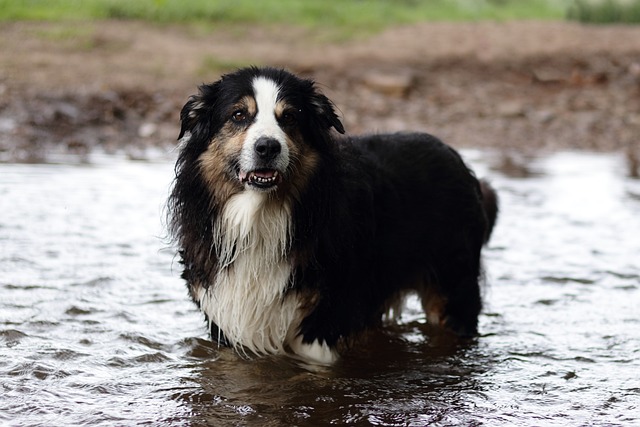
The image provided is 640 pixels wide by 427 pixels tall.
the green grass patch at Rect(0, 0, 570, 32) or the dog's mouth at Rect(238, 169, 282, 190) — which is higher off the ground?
the green grass patch at Rect(0, 0, 570, 32)

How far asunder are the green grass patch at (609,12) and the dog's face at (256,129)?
1852cm

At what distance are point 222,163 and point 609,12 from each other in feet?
62.8

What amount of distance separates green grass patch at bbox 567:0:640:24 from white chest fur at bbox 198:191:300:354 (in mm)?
18794

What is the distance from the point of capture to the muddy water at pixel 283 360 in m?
4.98

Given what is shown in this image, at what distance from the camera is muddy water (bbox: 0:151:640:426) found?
16.3 ft

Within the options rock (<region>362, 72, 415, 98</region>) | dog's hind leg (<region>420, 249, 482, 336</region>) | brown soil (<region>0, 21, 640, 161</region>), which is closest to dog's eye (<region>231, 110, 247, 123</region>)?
dog's hind leg (<region>420, 249, 482, 336</region>)

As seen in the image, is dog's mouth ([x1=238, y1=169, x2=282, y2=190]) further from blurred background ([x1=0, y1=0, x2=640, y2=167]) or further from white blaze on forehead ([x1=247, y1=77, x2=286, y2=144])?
blurred background ([x1=0, y1=0, x2=640, y2=167])

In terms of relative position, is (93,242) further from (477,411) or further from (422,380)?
(477,411)

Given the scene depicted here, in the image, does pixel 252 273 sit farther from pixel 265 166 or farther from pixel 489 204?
pixel 489 204

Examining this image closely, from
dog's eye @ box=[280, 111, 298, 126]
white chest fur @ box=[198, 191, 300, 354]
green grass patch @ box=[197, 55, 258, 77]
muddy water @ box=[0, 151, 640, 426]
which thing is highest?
green grass patch @ box=[197, 55, 258, 77]

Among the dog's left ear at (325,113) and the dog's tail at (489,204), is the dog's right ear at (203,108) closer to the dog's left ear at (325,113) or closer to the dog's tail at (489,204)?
the dog's left ear at (325,113)

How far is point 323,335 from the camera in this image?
18.1ft

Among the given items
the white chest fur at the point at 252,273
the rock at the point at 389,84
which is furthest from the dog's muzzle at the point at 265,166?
the rock at the point at 389,84

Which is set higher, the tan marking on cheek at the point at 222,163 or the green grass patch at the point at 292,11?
the green grass patch at the point at 292,11
